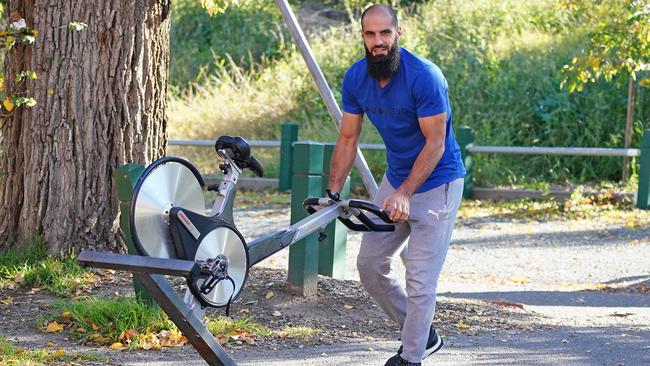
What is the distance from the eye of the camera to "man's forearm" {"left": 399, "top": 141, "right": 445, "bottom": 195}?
17.9ft

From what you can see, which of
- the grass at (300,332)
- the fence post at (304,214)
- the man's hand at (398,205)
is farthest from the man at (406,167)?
the fence post at (304,214)

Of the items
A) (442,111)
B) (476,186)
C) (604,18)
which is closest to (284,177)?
(476,186)

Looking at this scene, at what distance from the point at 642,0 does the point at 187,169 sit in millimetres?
7271

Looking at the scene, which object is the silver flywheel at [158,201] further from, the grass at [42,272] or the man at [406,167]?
the grass at [42,272]

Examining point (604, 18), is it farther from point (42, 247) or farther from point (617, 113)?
point (42, 247)

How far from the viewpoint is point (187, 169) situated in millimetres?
4773

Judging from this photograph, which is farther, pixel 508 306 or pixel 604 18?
pixel 604 18

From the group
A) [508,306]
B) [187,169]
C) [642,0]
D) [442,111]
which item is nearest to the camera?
[187,169]

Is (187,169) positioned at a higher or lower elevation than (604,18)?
lower

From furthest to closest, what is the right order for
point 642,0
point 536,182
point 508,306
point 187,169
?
1. point 536,182
2. point 642,0
3. point 508,306
4. point 187,169

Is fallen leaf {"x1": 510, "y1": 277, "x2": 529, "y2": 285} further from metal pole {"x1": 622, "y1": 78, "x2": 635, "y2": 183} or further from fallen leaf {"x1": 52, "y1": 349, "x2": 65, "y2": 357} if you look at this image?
metal pole {"x1": 622, "y1": 78, "x2": 635, "y2": 183}

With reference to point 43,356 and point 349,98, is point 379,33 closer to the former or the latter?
point 349,98

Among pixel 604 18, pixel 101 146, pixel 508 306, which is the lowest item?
pixel 508 306

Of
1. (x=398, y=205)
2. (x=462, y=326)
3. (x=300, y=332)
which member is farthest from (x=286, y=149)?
(x=398, y=205)
